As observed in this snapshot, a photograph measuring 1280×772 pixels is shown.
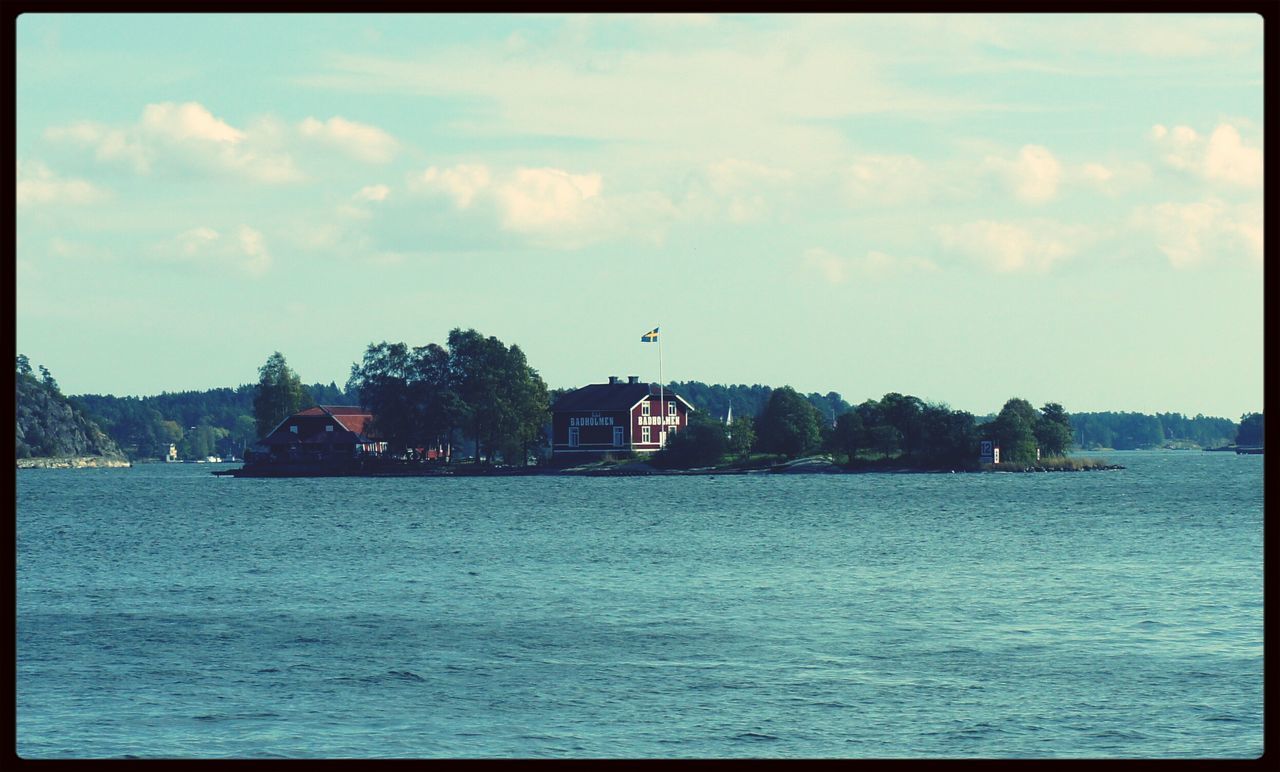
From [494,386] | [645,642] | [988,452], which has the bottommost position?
[645,642]

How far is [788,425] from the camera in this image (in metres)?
146

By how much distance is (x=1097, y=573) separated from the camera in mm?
46375

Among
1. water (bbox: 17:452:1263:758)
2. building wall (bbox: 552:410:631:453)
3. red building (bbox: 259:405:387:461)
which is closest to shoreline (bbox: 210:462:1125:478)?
building wall (bbox: 552:410:631:453)

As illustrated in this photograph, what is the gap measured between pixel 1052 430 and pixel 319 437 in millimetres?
78141

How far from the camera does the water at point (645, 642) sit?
21.7 meters

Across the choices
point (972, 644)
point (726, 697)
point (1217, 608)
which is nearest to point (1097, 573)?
point (1217, 608)

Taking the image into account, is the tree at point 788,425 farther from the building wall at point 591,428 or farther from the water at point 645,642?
the water at point 645,642

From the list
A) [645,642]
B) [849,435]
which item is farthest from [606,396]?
[645,642]

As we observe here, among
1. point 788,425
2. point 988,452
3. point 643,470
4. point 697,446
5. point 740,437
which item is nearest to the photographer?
point 643,470

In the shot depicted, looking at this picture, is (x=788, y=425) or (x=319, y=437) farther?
(x=319, y=437)

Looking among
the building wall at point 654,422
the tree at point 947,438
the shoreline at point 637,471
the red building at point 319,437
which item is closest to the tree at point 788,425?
the shoreline at point 637,471

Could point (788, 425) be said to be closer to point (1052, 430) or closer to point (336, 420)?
point (1052, 430)
